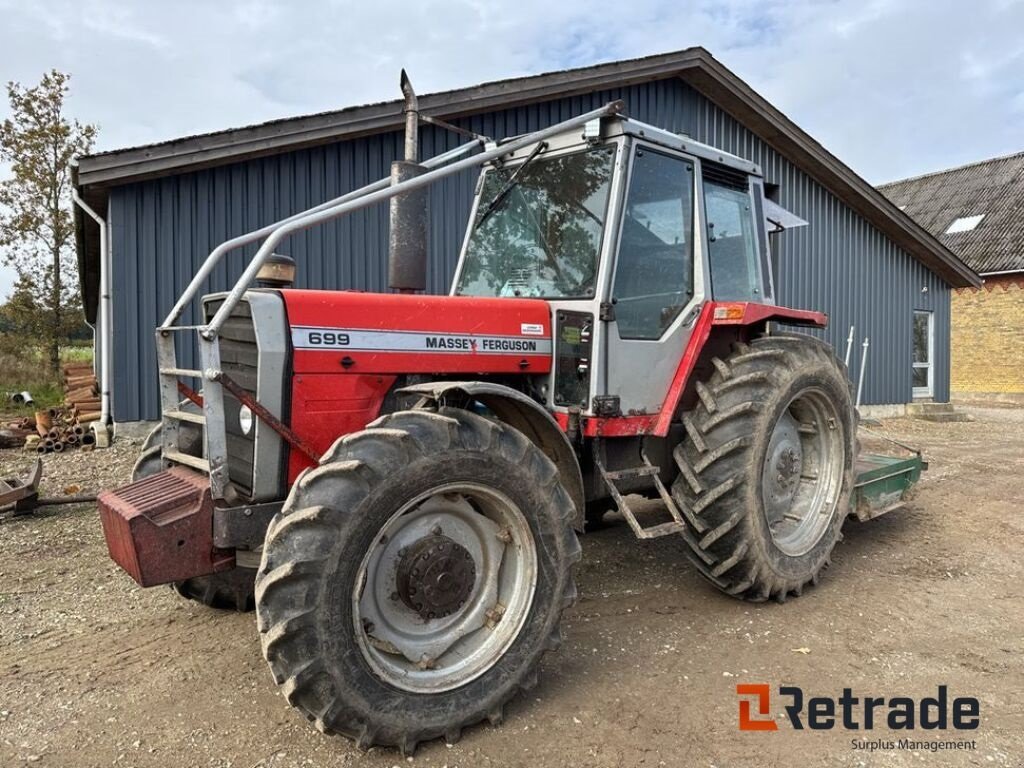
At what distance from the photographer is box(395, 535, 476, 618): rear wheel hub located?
2.75m

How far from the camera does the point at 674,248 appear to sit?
402 centimetres

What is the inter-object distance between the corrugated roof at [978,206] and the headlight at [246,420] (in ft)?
77.9

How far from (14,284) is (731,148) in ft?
51.8

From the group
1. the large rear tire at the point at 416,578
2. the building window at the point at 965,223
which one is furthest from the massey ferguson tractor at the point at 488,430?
the building window at the point at 965,223

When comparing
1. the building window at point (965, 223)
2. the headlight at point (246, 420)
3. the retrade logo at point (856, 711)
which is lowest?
the retrade logo at point (856, 711)

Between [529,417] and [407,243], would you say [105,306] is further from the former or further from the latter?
[529,417]

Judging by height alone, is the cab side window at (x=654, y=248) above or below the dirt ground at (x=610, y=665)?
above

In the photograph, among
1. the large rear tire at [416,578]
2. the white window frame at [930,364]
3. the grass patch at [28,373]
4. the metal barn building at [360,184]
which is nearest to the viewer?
the large rear tire at [416,578]

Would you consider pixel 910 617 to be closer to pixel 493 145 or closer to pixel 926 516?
pixel 926 516

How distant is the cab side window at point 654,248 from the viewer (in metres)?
3.74

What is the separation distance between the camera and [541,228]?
3957 mm

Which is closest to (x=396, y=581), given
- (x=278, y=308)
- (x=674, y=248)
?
(x=278, y=308)

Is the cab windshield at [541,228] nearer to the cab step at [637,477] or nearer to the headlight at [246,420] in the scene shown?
the cab step at [637,477]

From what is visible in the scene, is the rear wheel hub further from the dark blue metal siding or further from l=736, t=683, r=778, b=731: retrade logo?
the dark blue metal siding
